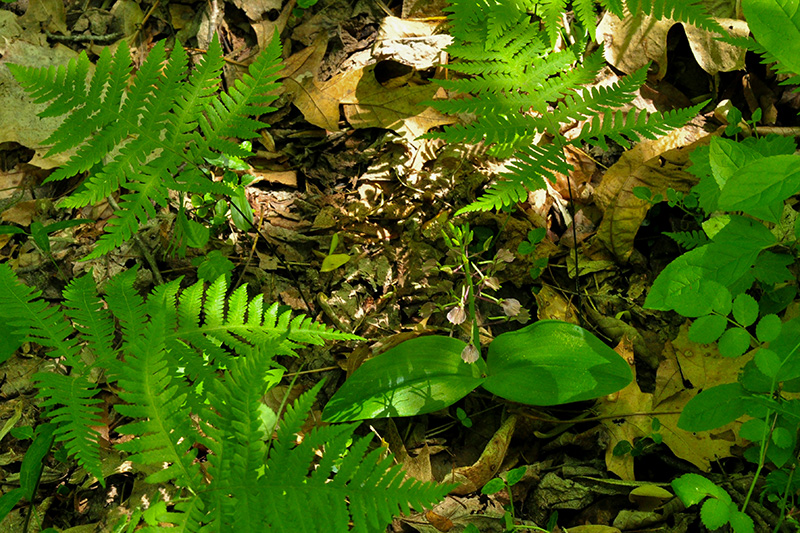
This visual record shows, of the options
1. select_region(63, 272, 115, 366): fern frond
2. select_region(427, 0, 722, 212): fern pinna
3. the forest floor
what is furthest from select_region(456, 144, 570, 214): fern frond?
select_region(63, 272, 115, 366): fern frond

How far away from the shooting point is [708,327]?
1.58 meters

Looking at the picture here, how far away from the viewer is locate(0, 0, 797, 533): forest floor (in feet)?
6.64

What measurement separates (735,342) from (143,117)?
2220mm

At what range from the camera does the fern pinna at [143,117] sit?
204 cm

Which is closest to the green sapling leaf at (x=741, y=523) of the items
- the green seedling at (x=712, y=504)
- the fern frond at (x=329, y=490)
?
the green seedling at (x=712, y=504)

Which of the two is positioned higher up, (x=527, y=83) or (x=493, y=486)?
(x=527, y=83)

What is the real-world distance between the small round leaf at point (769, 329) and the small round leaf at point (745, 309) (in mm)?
61

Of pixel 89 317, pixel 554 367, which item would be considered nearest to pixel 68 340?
pixel 89 317

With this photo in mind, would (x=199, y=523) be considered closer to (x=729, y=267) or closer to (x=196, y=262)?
(x=196, y=262)

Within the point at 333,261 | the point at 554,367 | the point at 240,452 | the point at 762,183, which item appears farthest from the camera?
the point at 333,261

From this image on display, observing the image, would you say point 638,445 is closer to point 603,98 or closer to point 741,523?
point 741,523

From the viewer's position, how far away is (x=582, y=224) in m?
2.61

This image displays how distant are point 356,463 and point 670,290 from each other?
103 cm

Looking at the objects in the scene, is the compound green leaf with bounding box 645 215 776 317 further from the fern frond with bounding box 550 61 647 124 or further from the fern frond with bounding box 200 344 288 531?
the fern frond with bounding box 200 344 288 531
